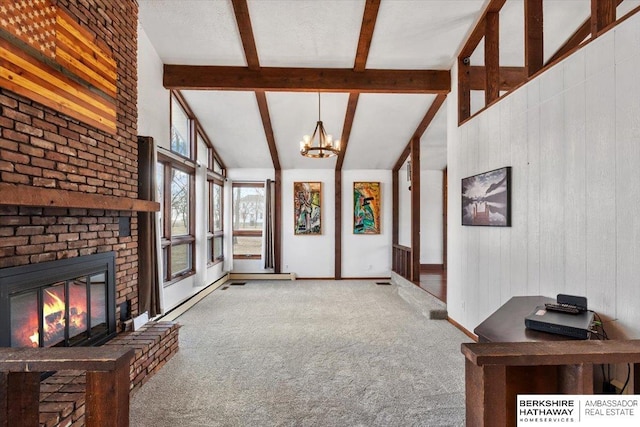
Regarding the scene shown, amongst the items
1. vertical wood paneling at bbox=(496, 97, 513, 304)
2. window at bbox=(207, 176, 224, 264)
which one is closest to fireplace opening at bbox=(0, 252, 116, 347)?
vertical wood paneling at bbox=(496, 97, 513, 304)

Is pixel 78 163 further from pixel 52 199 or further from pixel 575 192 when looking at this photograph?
pixel 575 192

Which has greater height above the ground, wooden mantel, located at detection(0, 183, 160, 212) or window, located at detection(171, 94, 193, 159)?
window, located at detection(171, 94, 193, 159)

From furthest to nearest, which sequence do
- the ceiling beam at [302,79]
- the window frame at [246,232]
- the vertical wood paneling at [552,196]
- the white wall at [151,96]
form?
the window frame at [246,232]
the ceiling beam at [302,79]
the white wall at [151,96]
the vertical wood paneling at [552,196]

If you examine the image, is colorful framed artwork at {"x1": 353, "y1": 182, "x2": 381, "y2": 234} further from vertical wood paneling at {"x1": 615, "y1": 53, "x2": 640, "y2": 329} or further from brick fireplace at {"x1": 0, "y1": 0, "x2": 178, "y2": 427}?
vertical wood paneling at {"x1": 615, "y1": 53, "x2": 640, "y2": 329}

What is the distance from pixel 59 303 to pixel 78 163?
3.40 feet

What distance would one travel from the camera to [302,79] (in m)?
4.54

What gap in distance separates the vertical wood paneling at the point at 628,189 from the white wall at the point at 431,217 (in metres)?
5.72

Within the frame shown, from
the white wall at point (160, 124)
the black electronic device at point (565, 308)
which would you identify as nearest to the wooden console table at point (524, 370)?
the black electronic device at point (565, 308)

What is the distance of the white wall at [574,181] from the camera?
1.95 meters

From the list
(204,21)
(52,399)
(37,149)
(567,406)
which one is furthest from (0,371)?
(204,21)

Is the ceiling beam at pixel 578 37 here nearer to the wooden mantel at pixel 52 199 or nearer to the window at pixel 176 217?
the wooden mantel at pixel 52 199

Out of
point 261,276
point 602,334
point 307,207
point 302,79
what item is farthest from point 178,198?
point 602,334

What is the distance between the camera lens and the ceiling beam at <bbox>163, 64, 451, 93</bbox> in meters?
4.52

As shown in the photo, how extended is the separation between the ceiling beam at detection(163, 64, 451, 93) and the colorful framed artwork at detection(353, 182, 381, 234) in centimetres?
326
